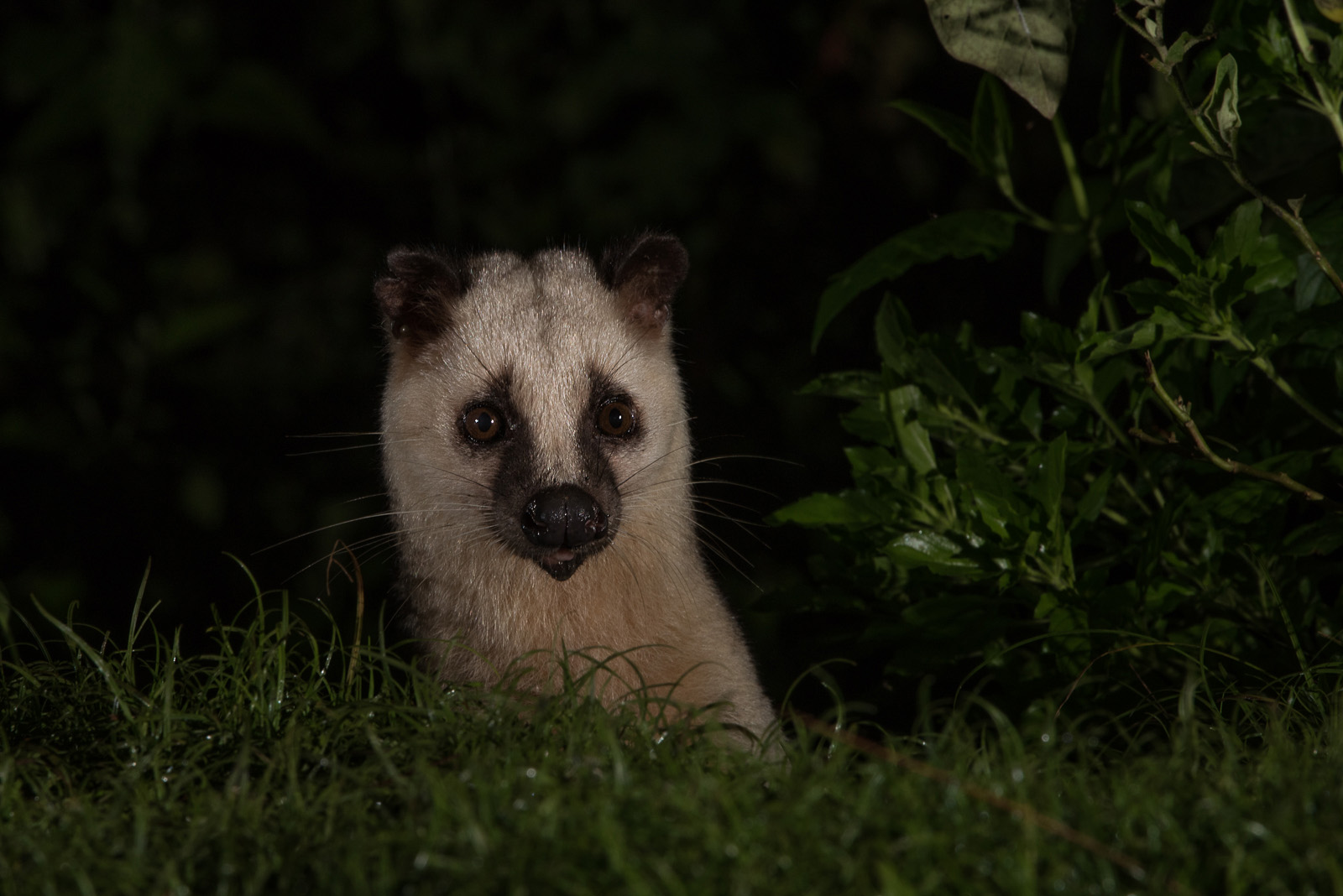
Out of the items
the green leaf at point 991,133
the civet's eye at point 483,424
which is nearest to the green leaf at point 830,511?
the civet's eye at point 483,424

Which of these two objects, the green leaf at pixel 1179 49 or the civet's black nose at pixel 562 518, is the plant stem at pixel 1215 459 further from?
the civet's black nose at pixel 562 518

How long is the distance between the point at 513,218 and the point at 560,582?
7.31ft

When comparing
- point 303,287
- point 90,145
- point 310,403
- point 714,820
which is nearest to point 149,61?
point 90,145

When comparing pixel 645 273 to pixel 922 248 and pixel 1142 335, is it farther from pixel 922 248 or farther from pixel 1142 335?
pixel 1142 335

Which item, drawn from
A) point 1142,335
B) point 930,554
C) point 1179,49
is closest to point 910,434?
point 930,554

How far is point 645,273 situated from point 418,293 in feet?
1.85

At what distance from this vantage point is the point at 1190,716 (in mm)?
1969

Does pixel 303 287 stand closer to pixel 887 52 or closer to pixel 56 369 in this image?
pixel 56 369

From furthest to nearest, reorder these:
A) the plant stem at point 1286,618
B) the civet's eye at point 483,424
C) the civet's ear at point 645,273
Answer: the civet's ear at point 645,273
the civet's eye at point 483,424
the plant stem at point 1286,618

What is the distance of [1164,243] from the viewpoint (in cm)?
244

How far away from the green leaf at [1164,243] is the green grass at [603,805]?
824 mm

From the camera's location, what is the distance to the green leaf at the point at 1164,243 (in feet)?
7.96

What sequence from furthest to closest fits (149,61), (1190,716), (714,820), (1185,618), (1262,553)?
1. (149,61)
2. (1185,618)
3. (1262,553)
4. (1190,716)
5. (714,820)

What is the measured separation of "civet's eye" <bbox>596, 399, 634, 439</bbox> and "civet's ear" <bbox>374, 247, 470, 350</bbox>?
1.51 feet
